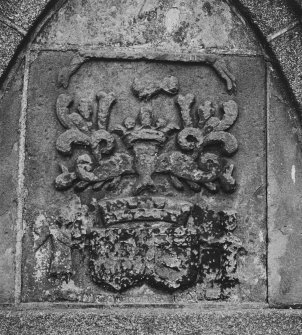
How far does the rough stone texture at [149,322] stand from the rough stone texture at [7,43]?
84 cm

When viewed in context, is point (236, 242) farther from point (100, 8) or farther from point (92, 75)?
point (100, 8)

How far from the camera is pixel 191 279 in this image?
9.29 feet

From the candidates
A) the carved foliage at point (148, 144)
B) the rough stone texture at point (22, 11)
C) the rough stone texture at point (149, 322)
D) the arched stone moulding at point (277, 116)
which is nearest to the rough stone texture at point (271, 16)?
the arched stone moulding at point (277, 116)

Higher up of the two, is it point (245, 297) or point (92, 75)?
point (92, 75)

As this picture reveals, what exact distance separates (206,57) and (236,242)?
646mm

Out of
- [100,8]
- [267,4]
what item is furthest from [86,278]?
[267,4]

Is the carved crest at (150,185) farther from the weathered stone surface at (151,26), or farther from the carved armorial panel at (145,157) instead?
the weathered stone surface at (151,26)

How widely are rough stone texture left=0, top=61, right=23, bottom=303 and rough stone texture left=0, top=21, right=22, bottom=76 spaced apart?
71mm

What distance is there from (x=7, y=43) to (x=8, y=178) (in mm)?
457

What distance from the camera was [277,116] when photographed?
2.95 metres

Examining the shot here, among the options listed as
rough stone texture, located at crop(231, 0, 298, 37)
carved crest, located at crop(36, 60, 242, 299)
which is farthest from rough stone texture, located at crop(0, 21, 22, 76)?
rough stone texture, located at crop(231, 0, 298, 37)

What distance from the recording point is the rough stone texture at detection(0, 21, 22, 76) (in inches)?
113

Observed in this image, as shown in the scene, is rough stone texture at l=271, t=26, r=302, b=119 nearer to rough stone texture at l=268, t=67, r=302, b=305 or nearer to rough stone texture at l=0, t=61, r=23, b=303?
rough stone texture at l=268, t=67, r=302, b=305

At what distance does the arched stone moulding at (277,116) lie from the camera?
287 centimetres
